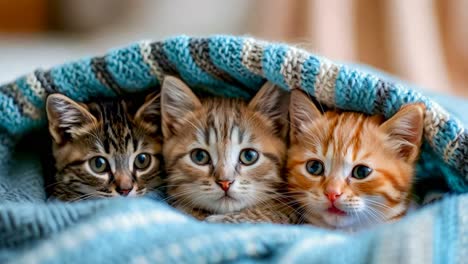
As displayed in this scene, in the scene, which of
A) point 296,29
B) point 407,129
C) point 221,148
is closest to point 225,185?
point 221,148

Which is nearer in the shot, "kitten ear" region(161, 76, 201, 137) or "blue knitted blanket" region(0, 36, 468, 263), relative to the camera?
"blue knitted blanket" region(0, 36, 468, 263)

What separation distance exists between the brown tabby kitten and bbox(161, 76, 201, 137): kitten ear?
32mm

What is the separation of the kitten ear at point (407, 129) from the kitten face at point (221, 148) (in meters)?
0.22

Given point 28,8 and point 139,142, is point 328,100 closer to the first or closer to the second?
point 139,142

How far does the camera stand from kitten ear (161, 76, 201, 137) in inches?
46.5

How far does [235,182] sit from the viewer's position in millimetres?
1146

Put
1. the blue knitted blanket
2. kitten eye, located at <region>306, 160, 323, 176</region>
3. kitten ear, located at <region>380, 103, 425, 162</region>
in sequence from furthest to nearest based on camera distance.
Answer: kitten eye, located at <region>306, 160, 323, 176</region>, kitten ear, located at <region>380, 103, 425, 162</region>, the blue knitted blanket

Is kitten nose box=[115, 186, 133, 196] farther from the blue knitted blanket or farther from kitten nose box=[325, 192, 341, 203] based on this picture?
kitten nose box=[325, 192, 341, 203]

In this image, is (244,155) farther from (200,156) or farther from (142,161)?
(142,161)

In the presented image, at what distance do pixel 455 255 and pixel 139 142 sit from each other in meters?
0.63

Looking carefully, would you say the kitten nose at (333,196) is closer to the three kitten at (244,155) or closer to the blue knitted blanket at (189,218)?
the three kitten at (244,155)

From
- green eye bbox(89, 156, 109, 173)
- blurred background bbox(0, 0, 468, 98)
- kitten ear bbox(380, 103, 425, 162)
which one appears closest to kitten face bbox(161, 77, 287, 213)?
green eye bbox(89, 156, 109, 173)

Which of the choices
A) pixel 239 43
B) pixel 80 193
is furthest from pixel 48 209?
pixel 239 43

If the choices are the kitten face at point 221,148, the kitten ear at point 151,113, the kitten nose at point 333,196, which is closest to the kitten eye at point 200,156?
the kitten face at point 221,148
